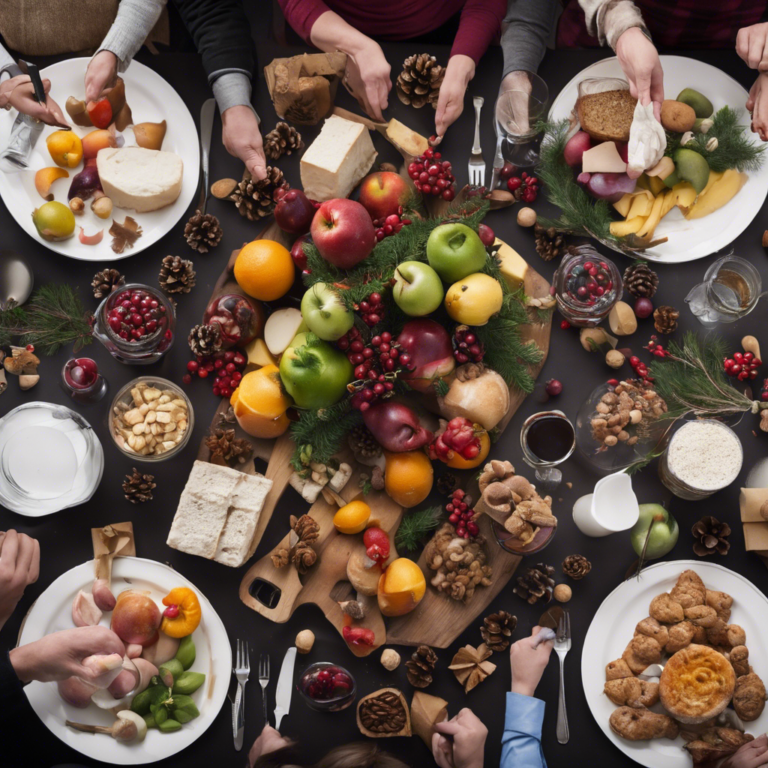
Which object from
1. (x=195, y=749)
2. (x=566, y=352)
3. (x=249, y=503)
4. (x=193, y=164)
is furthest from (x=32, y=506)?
(x=566, y=352)

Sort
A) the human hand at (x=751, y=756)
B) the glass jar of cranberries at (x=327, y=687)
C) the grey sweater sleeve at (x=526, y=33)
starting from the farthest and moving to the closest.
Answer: the grey sweater sleeve at (x=526, y=33), the glass jar of cranberries at (x=327, y=687), the human hand at (x=751, y=756)

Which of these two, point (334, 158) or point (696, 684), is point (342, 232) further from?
point (696, 684)

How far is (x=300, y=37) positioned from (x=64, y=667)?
1571 millimetres

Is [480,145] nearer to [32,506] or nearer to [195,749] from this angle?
[32,506]

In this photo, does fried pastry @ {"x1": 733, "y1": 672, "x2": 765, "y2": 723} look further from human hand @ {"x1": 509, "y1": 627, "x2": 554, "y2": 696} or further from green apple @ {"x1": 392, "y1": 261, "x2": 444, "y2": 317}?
green apple @ {"x1": 392, "y1": 261, "x2": 444, "y2": 317}

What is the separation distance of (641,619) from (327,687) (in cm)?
71

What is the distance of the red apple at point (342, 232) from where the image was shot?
1.37 metres

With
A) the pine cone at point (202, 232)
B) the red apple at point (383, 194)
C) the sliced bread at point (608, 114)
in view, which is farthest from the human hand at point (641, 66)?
the pine cone at point (202, 232)

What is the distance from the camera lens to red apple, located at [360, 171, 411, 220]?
1.50 m

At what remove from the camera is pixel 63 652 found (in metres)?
1.36

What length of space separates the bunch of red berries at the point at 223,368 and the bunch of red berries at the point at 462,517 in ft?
1.85

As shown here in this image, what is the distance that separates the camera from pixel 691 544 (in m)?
1.54

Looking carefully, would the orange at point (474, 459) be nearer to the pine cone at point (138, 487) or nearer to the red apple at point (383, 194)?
the red apple at point (383, 194)

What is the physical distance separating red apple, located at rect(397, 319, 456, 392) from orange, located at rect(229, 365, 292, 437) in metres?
0.28
